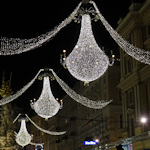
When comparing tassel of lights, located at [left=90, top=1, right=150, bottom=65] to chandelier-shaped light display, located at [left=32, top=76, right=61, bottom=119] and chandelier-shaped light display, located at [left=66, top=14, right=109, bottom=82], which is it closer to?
chandelier-shaped light display, located at [left=66, top=14, right=109, bottom=82]

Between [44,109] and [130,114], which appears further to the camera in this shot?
[130,114]

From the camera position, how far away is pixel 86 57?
11367 mm

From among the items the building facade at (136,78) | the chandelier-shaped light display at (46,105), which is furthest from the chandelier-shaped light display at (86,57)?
the building facade at (136,78)

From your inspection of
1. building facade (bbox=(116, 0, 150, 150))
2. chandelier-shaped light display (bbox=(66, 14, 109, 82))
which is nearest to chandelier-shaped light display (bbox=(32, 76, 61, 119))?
chandelier-shaped light display (bbox=(66, 14, 109, 82))

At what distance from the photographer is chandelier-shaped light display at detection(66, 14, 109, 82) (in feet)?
36.6

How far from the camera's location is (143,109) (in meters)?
32.8

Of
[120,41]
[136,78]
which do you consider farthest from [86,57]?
[136,78]

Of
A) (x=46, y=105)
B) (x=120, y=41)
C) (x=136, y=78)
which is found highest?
(x=136, y=78)

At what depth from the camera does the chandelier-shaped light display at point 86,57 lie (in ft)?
36.6

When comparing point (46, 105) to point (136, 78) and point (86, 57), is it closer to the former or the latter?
point (86, 57)

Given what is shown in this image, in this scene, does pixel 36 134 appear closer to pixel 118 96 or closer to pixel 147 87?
pixel 118 96

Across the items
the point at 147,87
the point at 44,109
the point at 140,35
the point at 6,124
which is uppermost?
the point at 140,35

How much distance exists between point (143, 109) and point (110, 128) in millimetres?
9885

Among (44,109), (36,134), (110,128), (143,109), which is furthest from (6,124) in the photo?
(36,134)
